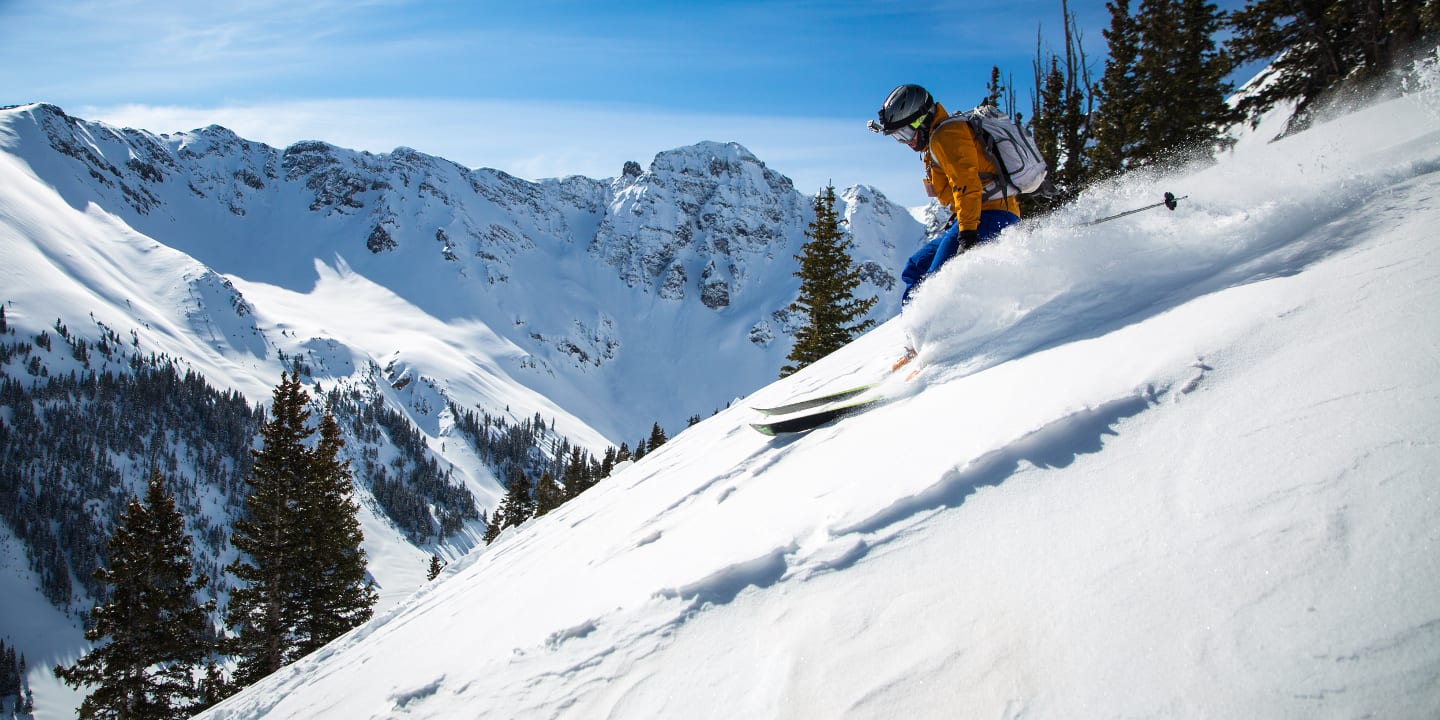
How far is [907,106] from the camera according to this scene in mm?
5992

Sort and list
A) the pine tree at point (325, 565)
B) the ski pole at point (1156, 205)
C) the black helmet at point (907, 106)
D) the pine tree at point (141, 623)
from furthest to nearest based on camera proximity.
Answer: the pine tree at point (325, 565) → the pine tree at point (141, 623) → the black helmet at point (907, 106) → the ski pole at point (1156, 205)

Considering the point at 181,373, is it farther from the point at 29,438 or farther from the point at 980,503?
the point at 980,503

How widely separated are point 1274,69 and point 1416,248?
74.0ft

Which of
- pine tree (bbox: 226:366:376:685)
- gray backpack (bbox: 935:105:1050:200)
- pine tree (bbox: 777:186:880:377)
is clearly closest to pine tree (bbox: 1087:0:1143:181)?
pine tree (bbox: 777:186:880:377)

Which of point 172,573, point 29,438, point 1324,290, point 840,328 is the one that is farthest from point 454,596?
point 29,438

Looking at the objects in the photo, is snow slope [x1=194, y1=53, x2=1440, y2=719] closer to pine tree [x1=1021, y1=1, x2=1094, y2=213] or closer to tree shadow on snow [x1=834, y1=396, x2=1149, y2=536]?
tree shadow on snow [x1=834, y1=396, x2=1149, y2=536]

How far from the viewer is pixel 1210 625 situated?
1738 millimetres

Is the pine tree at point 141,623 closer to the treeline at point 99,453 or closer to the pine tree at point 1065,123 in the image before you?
the pine tree at point 1065,123

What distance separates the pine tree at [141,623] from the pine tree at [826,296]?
62.7 feet

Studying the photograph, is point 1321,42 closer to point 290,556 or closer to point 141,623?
point 290,556

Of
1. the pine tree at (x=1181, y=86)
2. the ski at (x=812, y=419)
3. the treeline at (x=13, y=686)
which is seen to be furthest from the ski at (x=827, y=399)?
the treeline at (x=13, y=686)

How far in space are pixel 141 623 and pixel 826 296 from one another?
22776 millimetres

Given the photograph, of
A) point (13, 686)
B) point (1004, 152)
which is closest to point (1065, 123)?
point (1004, 152)

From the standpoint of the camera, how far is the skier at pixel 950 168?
5695 mm
